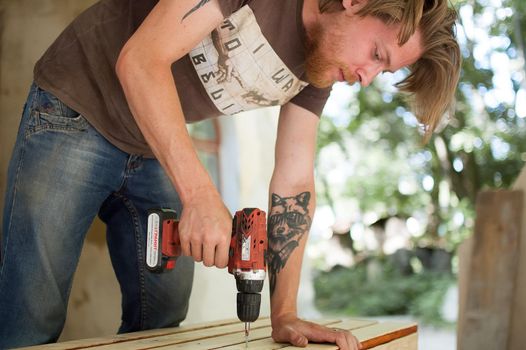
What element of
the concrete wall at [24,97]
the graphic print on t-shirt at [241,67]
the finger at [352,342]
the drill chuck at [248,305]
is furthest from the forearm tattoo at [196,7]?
the concrete wall at [24,97]

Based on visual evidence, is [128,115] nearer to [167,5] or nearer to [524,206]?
[167,5]

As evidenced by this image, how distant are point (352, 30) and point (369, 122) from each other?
37.7 feet

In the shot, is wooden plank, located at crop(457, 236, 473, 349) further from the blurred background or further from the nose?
the nose

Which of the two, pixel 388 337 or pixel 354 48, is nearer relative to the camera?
pixel 354 48

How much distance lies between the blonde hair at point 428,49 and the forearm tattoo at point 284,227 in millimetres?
526

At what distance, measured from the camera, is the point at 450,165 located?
11.8 metres

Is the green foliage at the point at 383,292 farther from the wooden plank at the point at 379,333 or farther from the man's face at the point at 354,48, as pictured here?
the man's face at the point at 354,48

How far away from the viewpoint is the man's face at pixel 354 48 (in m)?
2.04

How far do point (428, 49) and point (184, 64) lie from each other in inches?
31.3

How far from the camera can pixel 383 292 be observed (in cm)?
1314

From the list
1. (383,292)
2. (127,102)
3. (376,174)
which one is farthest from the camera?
(376,174)

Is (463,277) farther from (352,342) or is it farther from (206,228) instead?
(206,228)

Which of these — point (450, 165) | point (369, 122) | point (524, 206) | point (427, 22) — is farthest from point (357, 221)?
point (427, 22)

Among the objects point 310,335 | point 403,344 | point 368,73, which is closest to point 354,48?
point 368,73
